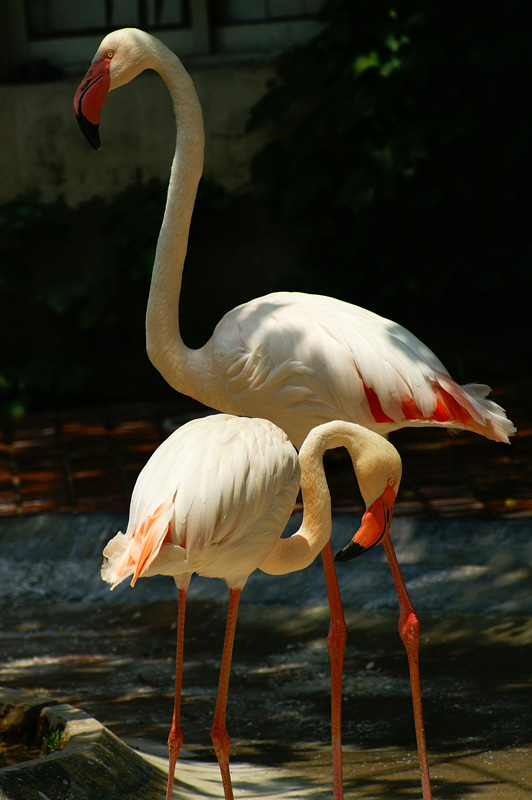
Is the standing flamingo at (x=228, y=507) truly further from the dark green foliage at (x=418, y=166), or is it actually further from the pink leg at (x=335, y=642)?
the dark green foliage at (x=418, y=166)

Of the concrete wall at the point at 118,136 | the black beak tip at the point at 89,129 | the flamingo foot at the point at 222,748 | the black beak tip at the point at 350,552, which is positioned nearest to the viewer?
the flamingo foot at the point at 222,748

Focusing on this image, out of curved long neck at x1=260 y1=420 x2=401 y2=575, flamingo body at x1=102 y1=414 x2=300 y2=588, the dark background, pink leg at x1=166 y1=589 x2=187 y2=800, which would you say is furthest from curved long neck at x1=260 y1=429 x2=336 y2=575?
the dark background

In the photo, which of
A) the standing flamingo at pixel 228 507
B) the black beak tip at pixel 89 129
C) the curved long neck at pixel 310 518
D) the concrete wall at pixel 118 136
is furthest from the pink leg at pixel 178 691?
the concrete wall at pixel 118 136

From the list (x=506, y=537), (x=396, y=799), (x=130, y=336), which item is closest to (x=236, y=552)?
(x=396, y=799)

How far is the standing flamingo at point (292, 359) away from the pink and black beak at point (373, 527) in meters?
0.48

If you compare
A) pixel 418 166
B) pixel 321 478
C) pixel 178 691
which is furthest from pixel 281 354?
pixel 418 166

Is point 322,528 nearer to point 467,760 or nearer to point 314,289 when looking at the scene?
point 467,760

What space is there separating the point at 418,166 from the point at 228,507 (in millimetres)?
5706

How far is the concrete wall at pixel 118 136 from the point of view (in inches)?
323

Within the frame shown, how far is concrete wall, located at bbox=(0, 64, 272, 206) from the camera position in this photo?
8.20 metres

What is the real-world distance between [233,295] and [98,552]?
3.69 m

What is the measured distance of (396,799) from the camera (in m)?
3.07

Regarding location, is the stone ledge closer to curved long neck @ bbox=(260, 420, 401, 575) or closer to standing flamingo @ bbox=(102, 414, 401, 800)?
standing flamingo @ bbox=(102, 414, 401, 800)

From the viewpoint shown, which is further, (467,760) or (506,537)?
(506,537)
